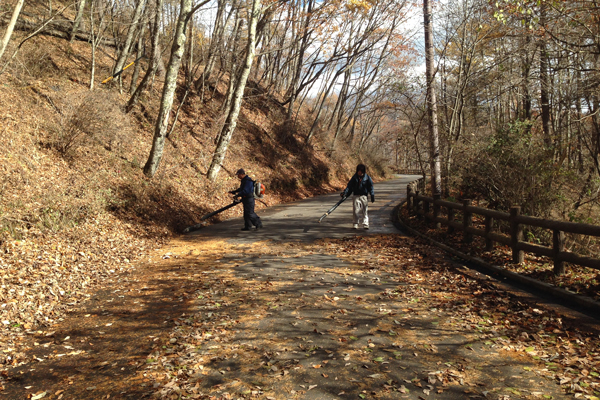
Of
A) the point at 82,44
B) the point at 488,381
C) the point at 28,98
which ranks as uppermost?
the point at 82,44

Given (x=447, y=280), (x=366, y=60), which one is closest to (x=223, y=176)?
(x=447, y=280)

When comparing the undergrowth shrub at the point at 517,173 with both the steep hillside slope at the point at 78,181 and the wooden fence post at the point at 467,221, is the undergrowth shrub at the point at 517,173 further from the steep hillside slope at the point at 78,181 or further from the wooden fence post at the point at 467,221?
the steep hillside slope at the point at 78,181

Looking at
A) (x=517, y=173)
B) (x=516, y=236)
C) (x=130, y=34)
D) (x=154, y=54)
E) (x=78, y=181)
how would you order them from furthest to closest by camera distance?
(x=130, y=34)
(x=154, y=54)
(x=78, y=181)
(x=517, y=173)
(x=516, y=236)

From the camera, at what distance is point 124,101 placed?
1983 cm

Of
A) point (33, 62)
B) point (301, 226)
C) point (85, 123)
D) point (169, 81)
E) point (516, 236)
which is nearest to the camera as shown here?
point (516, 236)

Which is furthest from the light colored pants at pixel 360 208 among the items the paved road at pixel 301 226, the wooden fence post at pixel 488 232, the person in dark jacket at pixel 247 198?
the wooden fence post at pixel 488 232

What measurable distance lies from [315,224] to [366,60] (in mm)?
24568

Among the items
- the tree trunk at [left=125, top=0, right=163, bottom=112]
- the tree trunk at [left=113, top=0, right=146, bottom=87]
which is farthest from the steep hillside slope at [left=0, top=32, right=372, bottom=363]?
the tree trunk at [left=113, top=0, right=146, bottom=87]

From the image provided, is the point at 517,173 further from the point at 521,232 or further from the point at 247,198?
the point at 247,198

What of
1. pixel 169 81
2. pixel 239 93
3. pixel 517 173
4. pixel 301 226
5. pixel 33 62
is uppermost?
pixel 33 62

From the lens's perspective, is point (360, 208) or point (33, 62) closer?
point (360, 208)

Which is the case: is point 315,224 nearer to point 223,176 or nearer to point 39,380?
point 223,176

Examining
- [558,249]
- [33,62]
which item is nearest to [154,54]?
[33,62]

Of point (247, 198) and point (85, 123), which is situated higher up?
point (85, 123)
